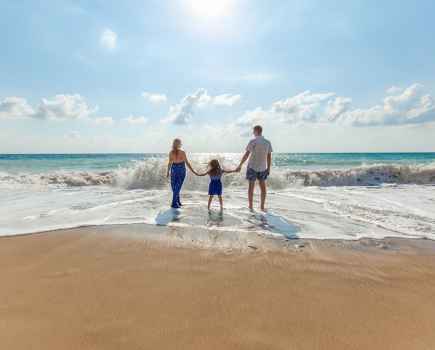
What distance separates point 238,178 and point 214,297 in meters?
10.8

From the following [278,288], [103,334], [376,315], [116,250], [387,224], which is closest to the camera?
[103,334]

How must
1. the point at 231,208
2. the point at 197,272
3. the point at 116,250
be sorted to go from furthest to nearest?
the point at 231,208 < the point at 116,250 < the point at 197,272

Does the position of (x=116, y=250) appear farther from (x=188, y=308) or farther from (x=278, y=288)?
(x=278, y=288)

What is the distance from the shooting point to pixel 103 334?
186 centimetres

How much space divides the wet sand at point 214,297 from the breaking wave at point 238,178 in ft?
28.7

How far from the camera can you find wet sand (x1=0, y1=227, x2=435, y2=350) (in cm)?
184

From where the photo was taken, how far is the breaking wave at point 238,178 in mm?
12820

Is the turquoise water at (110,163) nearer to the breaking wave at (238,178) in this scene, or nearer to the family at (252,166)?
the breaking wave at (238,178)

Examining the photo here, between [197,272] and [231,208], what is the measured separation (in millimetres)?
3763

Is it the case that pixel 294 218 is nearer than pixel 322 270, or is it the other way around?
pixel 322 270

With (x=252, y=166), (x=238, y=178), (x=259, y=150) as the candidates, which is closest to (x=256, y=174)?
(x=252, y=166)

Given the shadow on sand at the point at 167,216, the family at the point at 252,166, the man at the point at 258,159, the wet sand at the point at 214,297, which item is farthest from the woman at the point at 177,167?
the wet sand at the point at 214,297

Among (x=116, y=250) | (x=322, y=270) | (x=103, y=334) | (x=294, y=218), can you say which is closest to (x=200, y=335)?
(x=103, y=334)

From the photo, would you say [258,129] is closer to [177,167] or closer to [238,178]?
[177,167]
